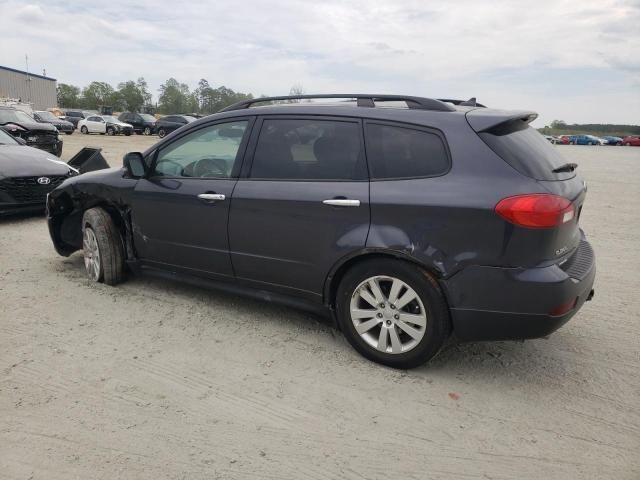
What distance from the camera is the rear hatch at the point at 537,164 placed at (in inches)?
112

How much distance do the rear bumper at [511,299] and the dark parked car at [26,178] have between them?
6547 millimetres

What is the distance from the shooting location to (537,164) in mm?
2990

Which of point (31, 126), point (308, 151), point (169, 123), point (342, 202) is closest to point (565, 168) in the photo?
point (342, 202)

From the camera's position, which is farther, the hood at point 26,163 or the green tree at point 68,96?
the green tree at point 68,96

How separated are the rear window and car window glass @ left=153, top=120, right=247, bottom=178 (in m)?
1.86

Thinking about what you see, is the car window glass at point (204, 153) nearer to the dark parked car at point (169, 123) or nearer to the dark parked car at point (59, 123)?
the dark parked car at point (169, 123)

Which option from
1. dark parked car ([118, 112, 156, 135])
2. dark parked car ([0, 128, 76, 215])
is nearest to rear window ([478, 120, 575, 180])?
dark parked car ([0, 128, 76, 215])

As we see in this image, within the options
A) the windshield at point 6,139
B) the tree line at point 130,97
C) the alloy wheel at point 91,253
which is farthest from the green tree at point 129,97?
the alloy wheel at point 91,253

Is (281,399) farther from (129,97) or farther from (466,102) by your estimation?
(129,97)

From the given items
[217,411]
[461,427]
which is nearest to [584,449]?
[461,427]

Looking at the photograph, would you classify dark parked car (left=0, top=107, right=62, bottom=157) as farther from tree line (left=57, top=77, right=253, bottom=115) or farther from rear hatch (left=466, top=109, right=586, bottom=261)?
tree line (left=57, top=77, right=253, bottom=115)

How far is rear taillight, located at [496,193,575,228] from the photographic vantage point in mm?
2775

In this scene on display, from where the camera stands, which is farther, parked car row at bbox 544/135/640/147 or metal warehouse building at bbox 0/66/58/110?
metal warehouse building at bbox 0/66/58/110

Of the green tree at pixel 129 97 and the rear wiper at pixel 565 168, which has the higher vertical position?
the green tree at pixel 129 97
